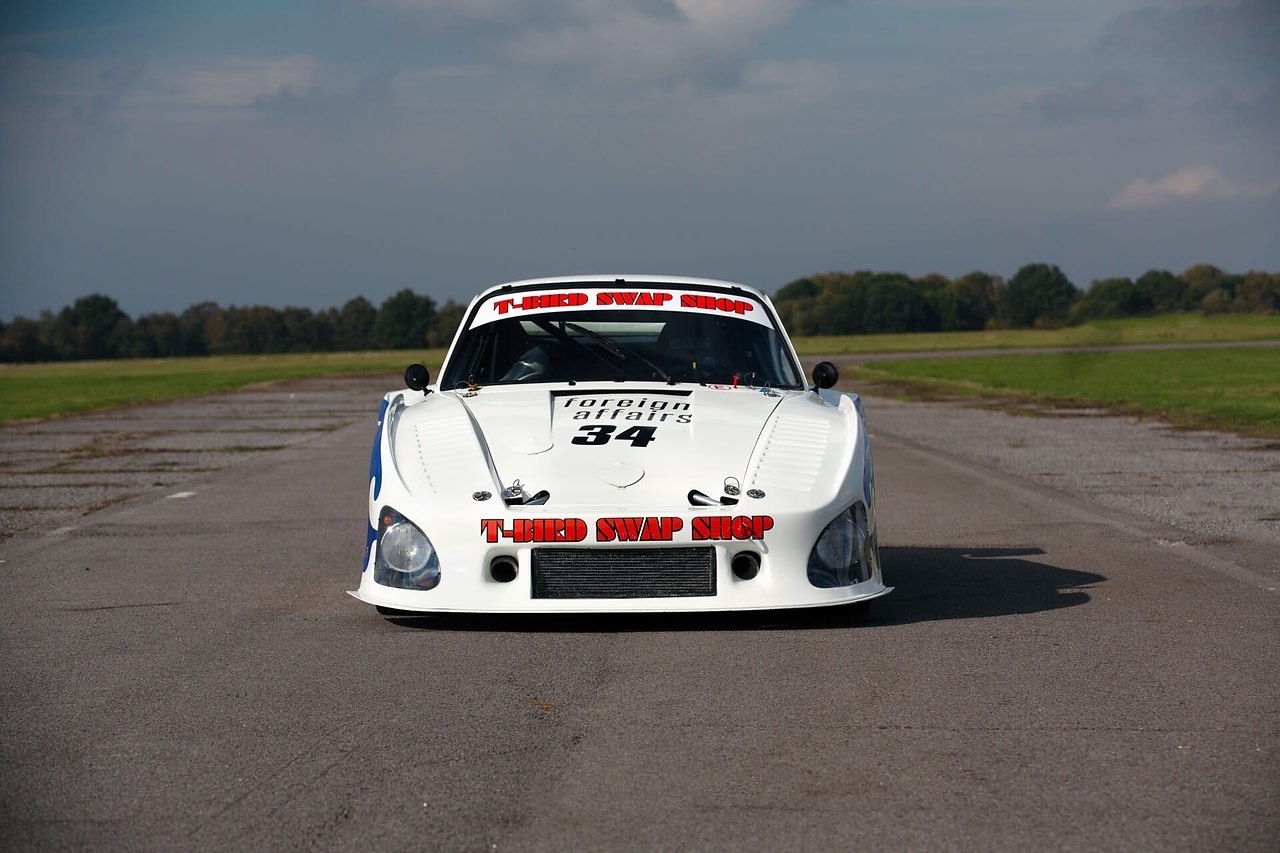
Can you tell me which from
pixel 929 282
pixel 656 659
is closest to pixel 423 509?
pixel 656 659

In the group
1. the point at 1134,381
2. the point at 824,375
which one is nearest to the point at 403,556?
the point at 824,375

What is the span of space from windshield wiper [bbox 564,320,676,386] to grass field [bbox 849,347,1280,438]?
42.7ft

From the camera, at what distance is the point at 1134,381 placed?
3500cm

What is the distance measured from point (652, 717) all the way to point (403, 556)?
5.50 ft

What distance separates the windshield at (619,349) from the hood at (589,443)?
1.28 feet

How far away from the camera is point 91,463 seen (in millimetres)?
15820

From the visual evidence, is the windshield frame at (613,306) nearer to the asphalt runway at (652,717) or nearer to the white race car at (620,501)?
the white race car at (620,501)

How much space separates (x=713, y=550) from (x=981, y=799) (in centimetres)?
210

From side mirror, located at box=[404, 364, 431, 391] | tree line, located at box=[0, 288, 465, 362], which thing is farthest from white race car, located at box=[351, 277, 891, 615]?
tree line, located at box=[0, 288, 465, 362]

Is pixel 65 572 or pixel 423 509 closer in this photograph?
pixel 423 509

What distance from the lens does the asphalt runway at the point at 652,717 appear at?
341 centimetres

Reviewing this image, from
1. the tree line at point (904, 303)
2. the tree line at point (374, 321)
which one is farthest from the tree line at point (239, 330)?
the tree line at point (904, 303)

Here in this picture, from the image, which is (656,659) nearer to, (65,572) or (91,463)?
(65,572)

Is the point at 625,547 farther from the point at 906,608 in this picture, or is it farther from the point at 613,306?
the point at 613,306
